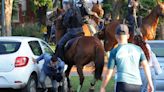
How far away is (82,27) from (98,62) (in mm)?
1904

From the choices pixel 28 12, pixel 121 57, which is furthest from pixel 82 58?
pixel 28 12

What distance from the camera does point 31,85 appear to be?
13.4 m

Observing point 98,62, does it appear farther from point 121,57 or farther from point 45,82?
point 121,57

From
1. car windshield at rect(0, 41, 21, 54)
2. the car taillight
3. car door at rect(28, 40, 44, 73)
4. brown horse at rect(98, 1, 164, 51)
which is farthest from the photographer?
brown horse at rect(98, 1, 164, 51)

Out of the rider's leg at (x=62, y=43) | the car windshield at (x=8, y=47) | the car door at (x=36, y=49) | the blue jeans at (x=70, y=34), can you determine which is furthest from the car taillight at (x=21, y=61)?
the blue jeans at (x=70, y=34)

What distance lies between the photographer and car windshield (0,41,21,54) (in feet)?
43.3

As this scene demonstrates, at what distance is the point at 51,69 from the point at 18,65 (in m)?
0.85

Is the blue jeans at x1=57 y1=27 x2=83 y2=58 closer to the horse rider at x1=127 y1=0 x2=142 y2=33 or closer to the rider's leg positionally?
the rider's leg

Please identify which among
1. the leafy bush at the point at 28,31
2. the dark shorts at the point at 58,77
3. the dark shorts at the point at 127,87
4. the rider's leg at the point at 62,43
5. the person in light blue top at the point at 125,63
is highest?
the person in light blue top at the point at 125,63

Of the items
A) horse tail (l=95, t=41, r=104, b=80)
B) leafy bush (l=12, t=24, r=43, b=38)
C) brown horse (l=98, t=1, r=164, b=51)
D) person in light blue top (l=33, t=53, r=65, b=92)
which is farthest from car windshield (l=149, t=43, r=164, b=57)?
leafy bush (l=12, t=24, r=43, b=38)

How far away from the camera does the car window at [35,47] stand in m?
13.9

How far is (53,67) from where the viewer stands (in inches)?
523

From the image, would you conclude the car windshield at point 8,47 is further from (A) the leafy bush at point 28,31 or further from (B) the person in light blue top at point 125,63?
(A) the leafy bush at point 28,31

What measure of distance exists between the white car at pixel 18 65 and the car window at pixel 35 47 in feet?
0.20
